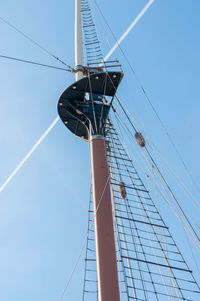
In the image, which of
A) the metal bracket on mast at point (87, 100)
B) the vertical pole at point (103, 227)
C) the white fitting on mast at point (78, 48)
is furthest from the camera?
the white fitting on mast at point (78, 48)

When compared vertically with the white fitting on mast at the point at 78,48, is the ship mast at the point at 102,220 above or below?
below

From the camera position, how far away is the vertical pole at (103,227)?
20.1 feet

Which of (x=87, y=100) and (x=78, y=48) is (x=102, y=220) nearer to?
(x=87, y=100)

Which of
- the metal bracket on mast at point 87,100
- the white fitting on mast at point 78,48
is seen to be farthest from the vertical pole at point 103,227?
the white fitting on mast at point 78,48

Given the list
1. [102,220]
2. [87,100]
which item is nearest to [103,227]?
[102,220]

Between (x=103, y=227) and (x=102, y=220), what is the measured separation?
0.18m

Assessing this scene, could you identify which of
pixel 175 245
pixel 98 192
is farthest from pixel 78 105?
pixel 175 245

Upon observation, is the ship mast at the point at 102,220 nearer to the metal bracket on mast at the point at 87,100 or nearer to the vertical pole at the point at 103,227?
the vertical pole at the point at 103,227

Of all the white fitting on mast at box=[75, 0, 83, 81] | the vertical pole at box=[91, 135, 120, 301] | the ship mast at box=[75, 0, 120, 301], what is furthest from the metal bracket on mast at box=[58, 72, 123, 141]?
the white fitting on mast at box=[75, 0, 83, 81]

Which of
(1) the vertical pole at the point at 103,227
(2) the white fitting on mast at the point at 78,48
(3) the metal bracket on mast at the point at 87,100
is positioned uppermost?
(2) the white fitting on mast at the point at 78,48

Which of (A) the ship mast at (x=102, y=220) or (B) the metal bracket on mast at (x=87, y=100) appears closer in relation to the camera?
(A) the ship mast at (x=102, y=220)

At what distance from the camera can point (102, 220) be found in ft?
Answer: 23.7

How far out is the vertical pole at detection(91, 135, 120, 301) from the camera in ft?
20.1

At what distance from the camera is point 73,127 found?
1095 cm
